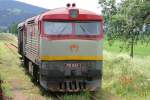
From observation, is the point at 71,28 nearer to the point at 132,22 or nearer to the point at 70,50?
the point at 70,50

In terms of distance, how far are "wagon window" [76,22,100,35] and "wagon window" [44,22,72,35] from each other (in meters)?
0.31

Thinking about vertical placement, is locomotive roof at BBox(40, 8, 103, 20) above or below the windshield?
above

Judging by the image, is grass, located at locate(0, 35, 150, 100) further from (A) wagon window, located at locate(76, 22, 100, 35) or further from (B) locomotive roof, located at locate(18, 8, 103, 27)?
(B) locomotive roof, located at locate(18, 8, 103, 27)

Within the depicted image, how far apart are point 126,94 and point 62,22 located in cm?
316

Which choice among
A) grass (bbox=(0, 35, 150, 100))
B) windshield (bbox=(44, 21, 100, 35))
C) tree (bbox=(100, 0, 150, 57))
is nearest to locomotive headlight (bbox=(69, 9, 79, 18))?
windshield (bbox=(44, 21, 100, 35))

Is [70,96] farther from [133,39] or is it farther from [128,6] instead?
[133,39]

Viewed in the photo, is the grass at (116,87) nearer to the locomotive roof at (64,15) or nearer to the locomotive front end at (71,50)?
the locomotive front end at (71,50)

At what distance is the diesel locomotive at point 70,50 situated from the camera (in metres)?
14.6

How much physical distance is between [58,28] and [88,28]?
39.8 inches

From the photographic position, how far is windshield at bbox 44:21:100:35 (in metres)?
14.8

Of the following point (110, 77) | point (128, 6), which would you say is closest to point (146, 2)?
point (128, 6)

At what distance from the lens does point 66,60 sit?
14617 millimetres

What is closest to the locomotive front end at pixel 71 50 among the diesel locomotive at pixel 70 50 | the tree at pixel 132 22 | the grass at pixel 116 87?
the diesel locomotive at pixel 70 50

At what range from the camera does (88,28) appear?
15070mm
